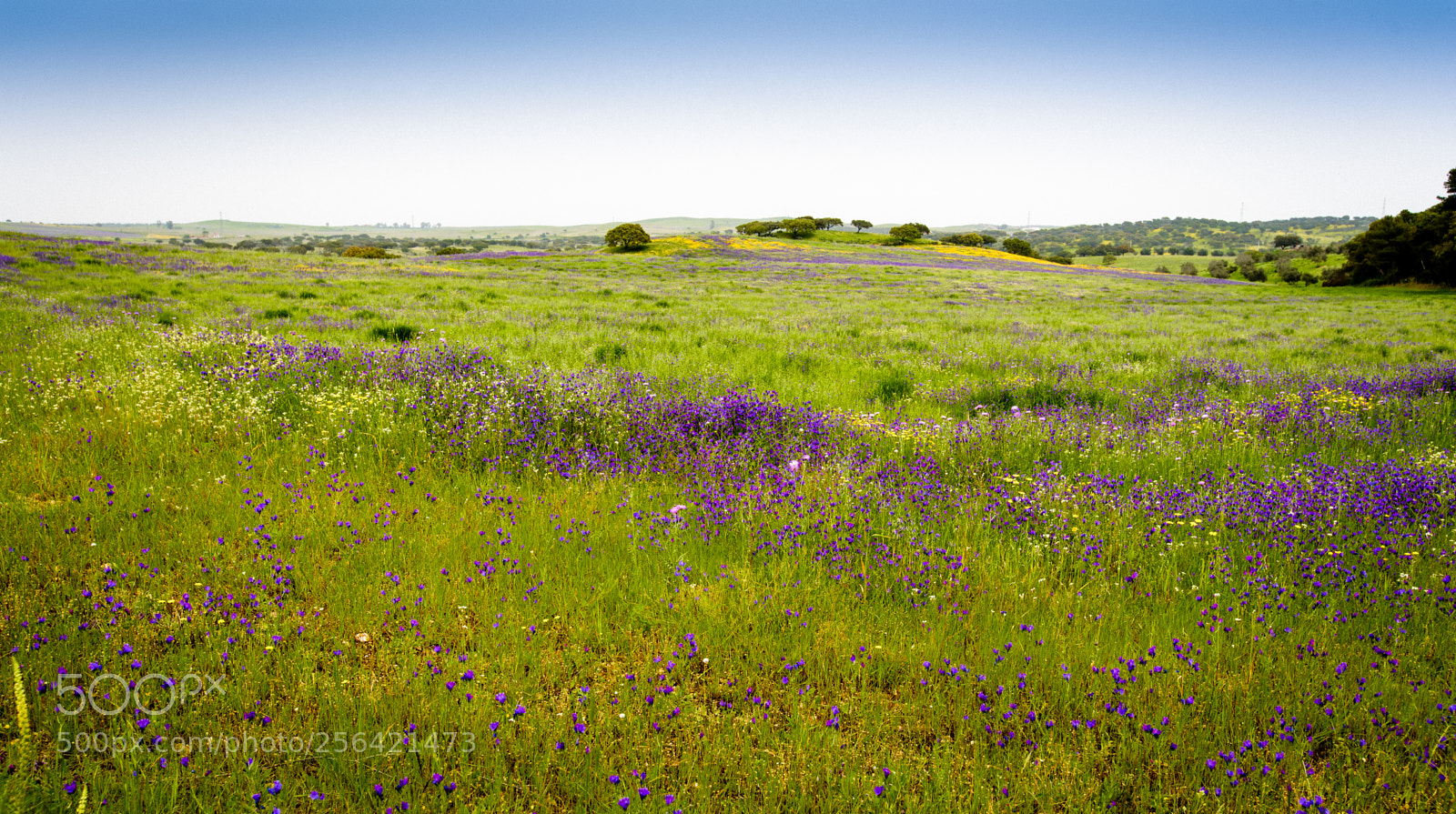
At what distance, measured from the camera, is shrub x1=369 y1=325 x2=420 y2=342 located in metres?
11.8

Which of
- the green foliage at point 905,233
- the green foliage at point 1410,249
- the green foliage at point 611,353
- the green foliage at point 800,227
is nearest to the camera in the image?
the green foliage at point 611,353

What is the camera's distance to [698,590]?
3883 mm

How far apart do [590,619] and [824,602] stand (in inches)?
55.8

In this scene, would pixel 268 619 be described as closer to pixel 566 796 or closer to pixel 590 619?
pixel 590 619

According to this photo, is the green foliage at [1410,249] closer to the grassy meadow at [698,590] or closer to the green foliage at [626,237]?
the grassy meadow at [698,590]

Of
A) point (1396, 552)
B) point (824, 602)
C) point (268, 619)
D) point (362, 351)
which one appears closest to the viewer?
point (268, 619)

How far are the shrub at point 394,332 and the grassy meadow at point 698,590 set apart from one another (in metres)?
2.84

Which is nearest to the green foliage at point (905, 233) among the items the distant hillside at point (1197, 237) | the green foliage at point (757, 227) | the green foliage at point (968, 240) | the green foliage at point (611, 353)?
the green foliage at point (968, 240)

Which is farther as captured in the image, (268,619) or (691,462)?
(691,462)

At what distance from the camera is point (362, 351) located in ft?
29.6

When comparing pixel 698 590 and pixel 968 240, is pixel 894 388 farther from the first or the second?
pixel 968 240

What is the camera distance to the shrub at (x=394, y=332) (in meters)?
11.8

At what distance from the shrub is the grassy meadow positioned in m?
2.84

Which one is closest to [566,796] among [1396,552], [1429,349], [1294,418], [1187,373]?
[1396,552]
